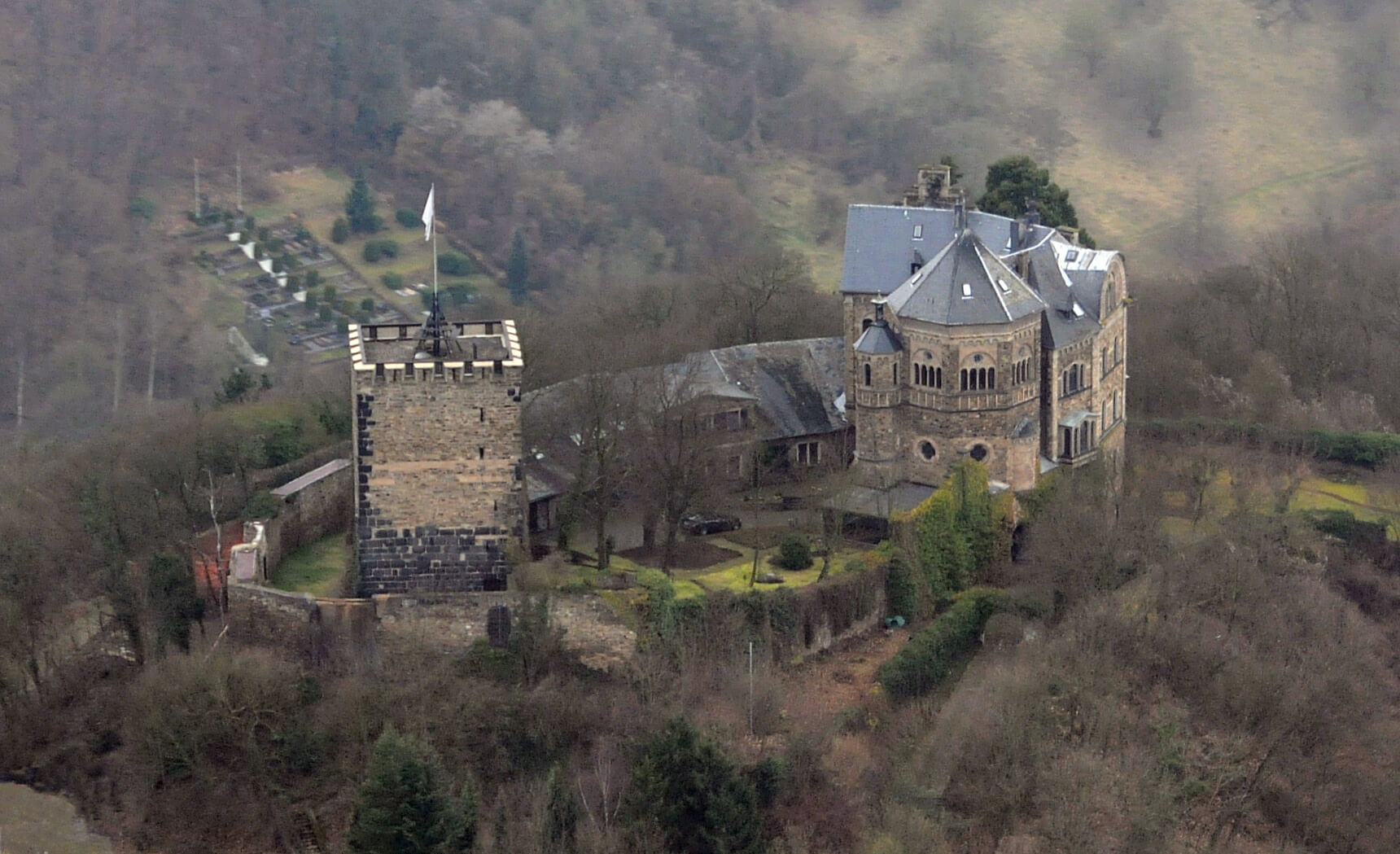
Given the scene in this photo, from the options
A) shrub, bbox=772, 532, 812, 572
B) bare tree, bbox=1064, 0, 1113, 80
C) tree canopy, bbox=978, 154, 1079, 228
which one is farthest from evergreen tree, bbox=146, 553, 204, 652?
bare tree, bbox=1064, 0, 1113, 80

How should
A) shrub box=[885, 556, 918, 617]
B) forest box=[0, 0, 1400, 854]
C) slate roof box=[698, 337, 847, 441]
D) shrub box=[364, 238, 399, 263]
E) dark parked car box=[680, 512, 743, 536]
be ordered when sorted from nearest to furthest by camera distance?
forest box=[0, 0, 1400, 854] < shrub box=[885, 556, 918, 617] < dark parked car box=[680, 512, 743, 536] < slate roof box=[698, 337, 847, 441] < shrub box=[364, 238, 399, 263]

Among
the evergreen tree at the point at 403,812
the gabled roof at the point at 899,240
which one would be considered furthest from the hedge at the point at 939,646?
the evergreen tree at the point at 403,812

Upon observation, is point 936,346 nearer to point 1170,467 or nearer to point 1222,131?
point 1170,467

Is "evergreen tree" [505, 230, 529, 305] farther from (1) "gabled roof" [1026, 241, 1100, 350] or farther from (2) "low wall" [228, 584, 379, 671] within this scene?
(2) "low wall" [228, 584, 379, 671]

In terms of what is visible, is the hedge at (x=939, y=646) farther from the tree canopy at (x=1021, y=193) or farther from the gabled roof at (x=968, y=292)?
the tree canopy at (x=1021, y=193)

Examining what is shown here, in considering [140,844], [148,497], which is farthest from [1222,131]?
[140,844]

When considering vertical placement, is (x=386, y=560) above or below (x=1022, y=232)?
below
